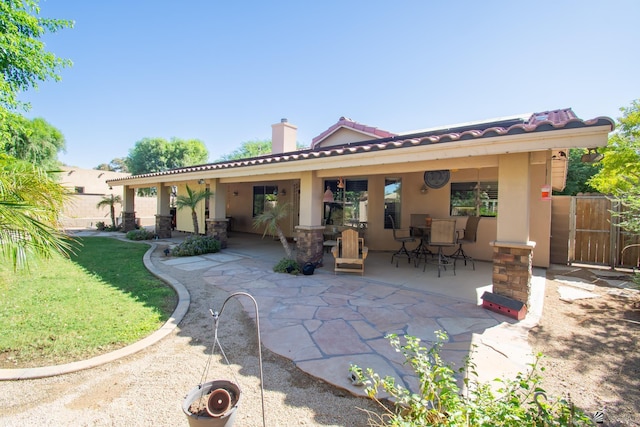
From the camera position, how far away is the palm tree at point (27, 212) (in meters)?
2.68

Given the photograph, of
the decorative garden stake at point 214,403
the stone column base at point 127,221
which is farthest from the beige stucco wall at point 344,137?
the stone column base at point 127,221

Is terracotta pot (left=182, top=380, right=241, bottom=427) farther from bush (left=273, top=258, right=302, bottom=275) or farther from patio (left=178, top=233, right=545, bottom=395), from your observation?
bush (left=273, top=258, right=302, bottom=275)

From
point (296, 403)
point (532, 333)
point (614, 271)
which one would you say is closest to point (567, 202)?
point (614, 271)

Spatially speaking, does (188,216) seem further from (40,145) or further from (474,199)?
(474,199)

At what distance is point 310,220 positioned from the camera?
7.32m

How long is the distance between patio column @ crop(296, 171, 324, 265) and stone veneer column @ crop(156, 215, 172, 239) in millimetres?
8377

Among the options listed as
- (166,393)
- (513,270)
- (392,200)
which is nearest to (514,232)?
(513,270)

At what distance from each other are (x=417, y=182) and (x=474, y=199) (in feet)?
5.82

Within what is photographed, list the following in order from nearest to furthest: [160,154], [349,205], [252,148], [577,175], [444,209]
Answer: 1. [444,209]
2. [349,205]
3. [577,175]
4. [160,154]
5. [252,148]

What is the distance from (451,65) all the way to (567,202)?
5412mm

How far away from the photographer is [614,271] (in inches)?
310

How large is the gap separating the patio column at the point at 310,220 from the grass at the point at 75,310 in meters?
3.16

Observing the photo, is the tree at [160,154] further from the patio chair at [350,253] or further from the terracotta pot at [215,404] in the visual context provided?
the terracotta pot at [215,404]

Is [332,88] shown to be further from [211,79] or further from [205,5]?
[205,5]
